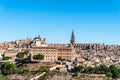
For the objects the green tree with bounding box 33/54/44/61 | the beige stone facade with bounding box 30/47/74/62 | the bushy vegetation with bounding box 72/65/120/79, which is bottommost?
the bushy vegetation with bounding box 72/65/120/79

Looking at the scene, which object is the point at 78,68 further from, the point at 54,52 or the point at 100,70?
the point at 54,52

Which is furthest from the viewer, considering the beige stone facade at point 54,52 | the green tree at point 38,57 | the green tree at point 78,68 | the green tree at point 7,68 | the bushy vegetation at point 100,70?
the beige stone facade at point 54,52

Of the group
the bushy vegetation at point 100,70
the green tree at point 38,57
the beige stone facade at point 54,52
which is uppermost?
the beige stone facade at point 54,52

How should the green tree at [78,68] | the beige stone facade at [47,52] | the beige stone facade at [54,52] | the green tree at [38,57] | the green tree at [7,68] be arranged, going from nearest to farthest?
the green tree at [7,68], the green tree at [78,68], the green tree at [38,57], the beige stone facade at [47,52], the beige stone facade at [54,52]

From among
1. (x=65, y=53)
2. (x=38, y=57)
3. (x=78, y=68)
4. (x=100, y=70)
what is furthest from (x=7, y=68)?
(x=65, y=53)

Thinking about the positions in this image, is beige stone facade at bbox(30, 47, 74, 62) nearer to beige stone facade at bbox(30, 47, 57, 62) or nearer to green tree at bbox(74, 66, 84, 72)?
beige stone facade at bbox(30, 47, 57, 62)

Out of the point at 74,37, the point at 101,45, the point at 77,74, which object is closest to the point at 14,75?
the point at 77,74

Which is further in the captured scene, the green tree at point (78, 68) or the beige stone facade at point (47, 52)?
the beige stone facade at point (47, 52)

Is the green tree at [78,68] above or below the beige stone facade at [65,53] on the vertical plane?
below

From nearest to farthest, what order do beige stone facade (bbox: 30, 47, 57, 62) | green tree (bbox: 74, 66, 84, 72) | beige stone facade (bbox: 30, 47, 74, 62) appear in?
green tree (bbox: 74, 66, 84, 72)
beige stone facade (bbox: 30, 47, 57, 62)
beige stone facade (bbox: 30, 47, 74, 62)

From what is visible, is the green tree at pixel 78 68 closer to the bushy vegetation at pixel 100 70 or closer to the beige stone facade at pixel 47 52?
the bushy vegetation at pixel 100 70

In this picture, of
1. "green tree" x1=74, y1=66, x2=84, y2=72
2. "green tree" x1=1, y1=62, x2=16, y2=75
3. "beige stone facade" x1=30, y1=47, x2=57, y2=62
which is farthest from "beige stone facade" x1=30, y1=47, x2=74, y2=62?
"green tree" x1=74, y1=66, x2=84, y2=72

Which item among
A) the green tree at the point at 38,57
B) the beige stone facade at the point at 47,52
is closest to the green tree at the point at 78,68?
the green tree at the point at 38,57

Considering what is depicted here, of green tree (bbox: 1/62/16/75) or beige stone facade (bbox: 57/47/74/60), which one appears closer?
green tree (bbox: 1/62/16/75)
